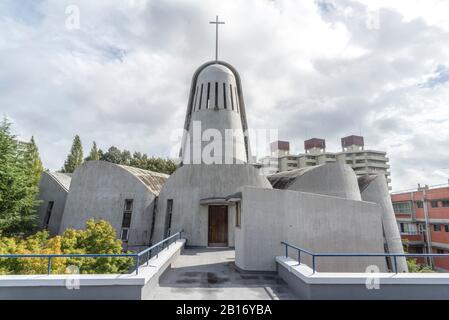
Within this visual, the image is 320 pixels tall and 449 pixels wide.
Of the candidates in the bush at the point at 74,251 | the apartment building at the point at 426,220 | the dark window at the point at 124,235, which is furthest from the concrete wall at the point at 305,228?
the apartment building at the point at 426,220

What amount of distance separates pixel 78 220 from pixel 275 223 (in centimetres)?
1544

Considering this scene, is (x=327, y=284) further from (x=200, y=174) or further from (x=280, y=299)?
(x=200, y=174)

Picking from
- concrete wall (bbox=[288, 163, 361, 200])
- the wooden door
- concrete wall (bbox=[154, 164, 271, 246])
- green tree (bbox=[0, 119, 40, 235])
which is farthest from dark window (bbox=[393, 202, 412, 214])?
green tree (bbox=[0, 119, 40, 235])

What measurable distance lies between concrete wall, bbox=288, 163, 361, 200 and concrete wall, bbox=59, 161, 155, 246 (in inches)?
426

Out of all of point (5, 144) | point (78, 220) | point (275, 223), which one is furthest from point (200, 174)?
point (5, 144)

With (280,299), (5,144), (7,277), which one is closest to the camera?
(7,277)

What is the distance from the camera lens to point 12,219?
16.7 metres

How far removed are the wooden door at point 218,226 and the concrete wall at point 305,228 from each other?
211 inches

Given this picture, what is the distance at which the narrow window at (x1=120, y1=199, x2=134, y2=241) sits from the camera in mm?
18422

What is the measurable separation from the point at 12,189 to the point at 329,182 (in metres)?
21.2

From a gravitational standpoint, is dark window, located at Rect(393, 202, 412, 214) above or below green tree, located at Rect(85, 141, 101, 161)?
below

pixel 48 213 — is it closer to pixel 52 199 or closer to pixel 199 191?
pixel 52 199

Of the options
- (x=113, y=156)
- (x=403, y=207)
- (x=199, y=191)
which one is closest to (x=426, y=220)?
(x=403, y=207)

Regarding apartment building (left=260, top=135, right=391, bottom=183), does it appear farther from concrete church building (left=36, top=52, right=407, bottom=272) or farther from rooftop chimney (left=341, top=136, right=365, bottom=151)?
concrete church building (left=36, top=52, right=407, bottom=272)
